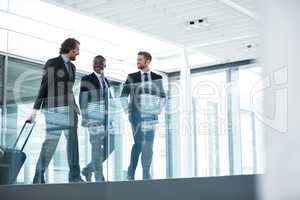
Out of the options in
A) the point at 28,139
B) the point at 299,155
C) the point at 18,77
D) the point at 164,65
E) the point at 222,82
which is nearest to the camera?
the point at 299,155

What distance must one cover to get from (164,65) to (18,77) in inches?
226

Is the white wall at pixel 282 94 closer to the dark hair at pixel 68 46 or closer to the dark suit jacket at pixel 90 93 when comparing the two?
the dark suit jacket at pixel 90 93

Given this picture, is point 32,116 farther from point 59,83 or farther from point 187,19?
point 187,19

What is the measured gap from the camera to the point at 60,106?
5770mm

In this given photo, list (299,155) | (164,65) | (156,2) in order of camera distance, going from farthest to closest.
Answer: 1. (164,65)
2. (156,2)
3. (299,155)

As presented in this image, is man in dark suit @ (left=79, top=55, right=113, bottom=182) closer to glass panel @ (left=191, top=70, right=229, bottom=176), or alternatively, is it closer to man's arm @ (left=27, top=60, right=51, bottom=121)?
man's arm @ (left=27, top=60, right=51, bottom=121)

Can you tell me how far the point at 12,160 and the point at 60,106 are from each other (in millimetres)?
984

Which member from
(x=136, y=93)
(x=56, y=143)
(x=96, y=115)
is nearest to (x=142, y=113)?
(x=136, y=93)

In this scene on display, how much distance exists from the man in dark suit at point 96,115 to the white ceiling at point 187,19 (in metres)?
3.51

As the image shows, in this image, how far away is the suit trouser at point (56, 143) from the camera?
5625 mm

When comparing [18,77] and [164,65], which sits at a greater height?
[164,65]

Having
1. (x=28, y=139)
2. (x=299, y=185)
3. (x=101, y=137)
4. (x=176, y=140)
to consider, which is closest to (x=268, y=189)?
(x=299, y=185)

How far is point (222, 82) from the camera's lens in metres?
5.30

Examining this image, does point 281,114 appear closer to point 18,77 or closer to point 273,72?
point 273,72
